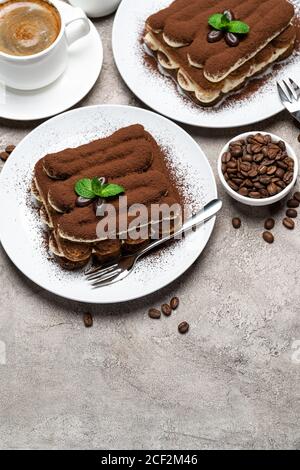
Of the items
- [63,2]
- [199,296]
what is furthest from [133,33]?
[199,296]

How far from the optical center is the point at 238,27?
356 cm

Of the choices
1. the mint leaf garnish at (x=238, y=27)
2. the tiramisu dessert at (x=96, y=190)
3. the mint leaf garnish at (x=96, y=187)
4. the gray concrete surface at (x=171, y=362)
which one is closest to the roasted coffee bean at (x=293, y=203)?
the gray concrete surface at (x=171, y=362)

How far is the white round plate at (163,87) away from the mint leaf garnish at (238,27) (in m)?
0.26

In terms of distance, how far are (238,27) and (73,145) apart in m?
0.84

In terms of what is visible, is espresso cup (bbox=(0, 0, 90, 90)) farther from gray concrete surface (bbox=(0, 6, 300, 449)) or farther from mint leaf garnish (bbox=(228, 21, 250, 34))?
gray concrete surface (bbox=(0, 6, 300, 449))

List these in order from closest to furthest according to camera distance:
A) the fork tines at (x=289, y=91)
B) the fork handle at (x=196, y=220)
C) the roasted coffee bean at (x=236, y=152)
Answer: the fork handle at (x=196, y=220), the roasted coffee bean at (x=236, y=152), the fork tines at (x=289, y=91)

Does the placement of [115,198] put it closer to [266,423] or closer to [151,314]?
[151,314]

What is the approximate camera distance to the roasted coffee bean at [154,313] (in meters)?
3.48

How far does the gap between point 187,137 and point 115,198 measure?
1.44ft

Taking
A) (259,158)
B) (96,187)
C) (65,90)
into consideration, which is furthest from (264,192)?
(65,90)

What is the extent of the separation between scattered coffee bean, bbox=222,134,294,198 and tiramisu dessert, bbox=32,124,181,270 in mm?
258

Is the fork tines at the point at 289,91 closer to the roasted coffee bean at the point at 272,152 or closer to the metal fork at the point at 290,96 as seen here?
the metal fork at the point at 290,96

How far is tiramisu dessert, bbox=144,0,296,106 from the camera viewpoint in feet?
11.7

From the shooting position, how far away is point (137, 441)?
3396 millimetres
